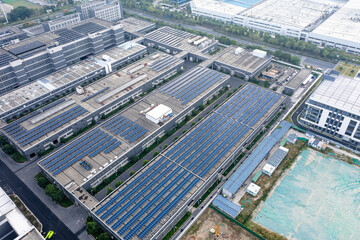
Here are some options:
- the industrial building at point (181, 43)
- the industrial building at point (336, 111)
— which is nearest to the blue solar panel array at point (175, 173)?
the industrial building at point (336, 111)

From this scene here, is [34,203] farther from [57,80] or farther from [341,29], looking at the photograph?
[341,29]

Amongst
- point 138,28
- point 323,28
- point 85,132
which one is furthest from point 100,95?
point 323,28

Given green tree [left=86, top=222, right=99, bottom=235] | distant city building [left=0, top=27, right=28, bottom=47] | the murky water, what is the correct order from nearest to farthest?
green tree [left=86, top=222, right=99, bottom=235] < the murky water < distant city building [left=0, top=27, right=28, bottom=47]

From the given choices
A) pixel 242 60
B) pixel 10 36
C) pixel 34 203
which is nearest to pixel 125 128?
pixel 34 203

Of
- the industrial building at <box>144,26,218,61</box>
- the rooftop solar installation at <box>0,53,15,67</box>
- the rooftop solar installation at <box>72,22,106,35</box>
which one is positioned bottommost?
the industrial building at <box>144,26,218,61</box>

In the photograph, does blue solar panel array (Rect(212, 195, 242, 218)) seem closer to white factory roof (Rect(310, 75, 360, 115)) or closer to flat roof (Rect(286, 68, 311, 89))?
white factory roof (Rect(310, 75, 360, 115))

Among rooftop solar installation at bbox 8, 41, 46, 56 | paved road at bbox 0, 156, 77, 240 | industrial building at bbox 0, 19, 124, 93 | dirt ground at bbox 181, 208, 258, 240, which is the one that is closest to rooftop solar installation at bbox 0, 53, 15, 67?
industrial building at bbox 0, 19, 124, 93

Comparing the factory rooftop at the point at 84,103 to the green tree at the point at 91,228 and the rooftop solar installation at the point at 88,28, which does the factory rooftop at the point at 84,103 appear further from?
the rooftop solar installation at the point at 88,28
